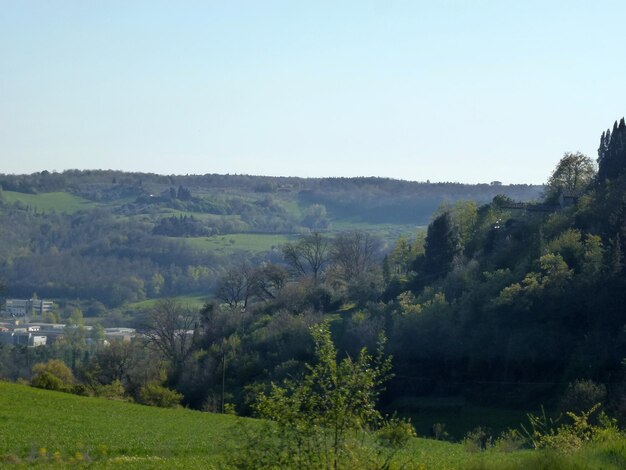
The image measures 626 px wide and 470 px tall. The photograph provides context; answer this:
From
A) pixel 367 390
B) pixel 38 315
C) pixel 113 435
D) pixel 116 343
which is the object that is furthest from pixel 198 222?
pixel 367 390

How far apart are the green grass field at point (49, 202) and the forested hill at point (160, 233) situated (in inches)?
7.5

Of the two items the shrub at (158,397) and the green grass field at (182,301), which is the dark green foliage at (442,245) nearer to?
the shrub at (158,397)

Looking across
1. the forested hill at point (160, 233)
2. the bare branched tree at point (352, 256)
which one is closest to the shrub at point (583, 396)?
the bare branched tree at point (352, 256)

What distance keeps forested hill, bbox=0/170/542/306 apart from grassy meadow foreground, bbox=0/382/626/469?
333 feet

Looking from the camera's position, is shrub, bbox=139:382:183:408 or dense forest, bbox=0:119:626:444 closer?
dense forest, bbox=0:119:626:444

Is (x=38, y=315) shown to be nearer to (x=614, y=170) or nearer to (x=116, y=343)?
(x=116, y=343)

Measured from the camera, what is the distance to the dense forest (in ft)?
152

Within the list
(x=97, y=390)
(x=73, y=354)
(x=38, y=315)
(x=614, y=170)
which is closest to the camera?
(x=97, y=390)

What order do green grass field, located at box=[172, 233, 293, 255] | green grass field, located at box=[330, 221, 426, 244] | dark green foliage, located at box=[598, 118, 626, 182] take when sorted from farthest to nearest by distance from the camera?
green grass field, located at box=[330, 221, 426, 244] → green grass field, located at box=[172, 233, 293, 255] → dark green foliage, located at box=[598, 118, 626, 182]

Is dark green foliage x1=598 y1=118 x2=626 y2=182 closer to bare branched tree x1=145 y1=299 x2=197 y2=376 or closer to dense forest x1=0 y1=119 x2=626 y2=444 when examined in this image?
dense forest x1=0 y1=119 x2=626 y2=444

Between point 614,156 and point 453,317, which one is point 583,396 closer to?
point 453,317

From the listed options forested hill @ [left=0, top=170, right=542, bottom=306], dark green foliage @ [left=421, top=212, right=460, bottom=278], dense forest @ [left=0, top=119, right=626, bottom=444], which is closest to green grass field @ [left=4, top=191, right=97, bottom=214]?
forested hill @ [left=0, top=170, right=542, bottom=306]

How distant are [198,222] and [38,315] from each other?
4150 centimetres

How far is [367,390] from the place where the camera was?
12164mm
